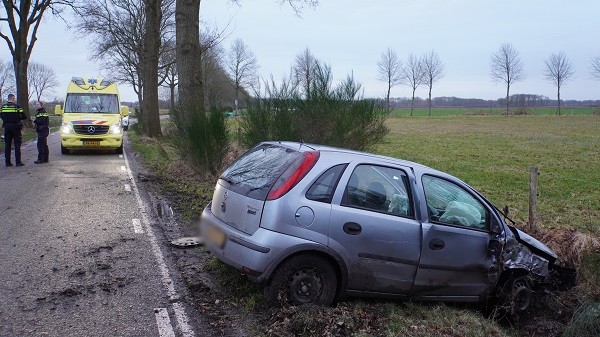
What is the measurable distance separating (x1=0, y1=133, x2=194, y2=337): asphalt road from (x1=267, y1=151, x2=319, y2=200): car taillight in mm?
1363

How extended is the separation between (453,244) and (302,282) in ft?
5.24

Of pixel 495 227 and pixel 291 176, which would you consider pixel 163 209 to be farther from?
pixel 495 227

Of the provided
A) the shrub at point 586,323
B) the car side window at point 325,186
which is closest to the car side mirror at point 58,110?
the car side window at point 325,186

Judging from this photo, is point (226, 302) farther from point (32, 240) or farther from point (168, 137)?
point (168, 137)

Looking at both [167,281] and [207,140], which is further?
Answer: [207,140]

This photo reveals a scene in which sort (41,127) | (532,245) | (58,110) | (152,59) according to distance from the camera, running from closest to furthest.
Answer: (532,245) < (41,127) < (58,110) < (152,59)

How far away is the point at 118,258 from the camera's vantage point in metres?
6.55

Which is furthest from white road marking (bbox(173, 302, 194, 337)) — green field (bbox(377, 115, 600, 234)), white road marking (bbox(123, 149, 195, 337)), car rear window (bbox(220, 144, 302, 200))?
green field (bbox(377, 115, 600, 234))

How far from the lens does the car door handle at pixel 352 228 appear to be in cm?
502

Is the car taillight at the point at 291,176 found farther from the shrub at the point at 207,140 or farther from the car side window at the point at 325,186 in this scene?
the shrub at the point at 207,140

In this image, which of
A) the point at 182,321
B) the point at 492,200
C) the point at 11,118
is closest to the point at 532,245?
the point at 182,321

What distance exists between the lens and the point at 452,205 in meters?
5.74

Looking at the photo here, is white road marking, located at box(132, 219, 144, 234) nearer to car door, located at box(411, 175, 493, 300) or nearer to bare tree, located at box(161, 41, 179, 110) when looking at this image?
car door, located at box(411, 175, 493, 300)

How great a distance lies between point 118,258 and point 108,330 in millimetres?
2117
